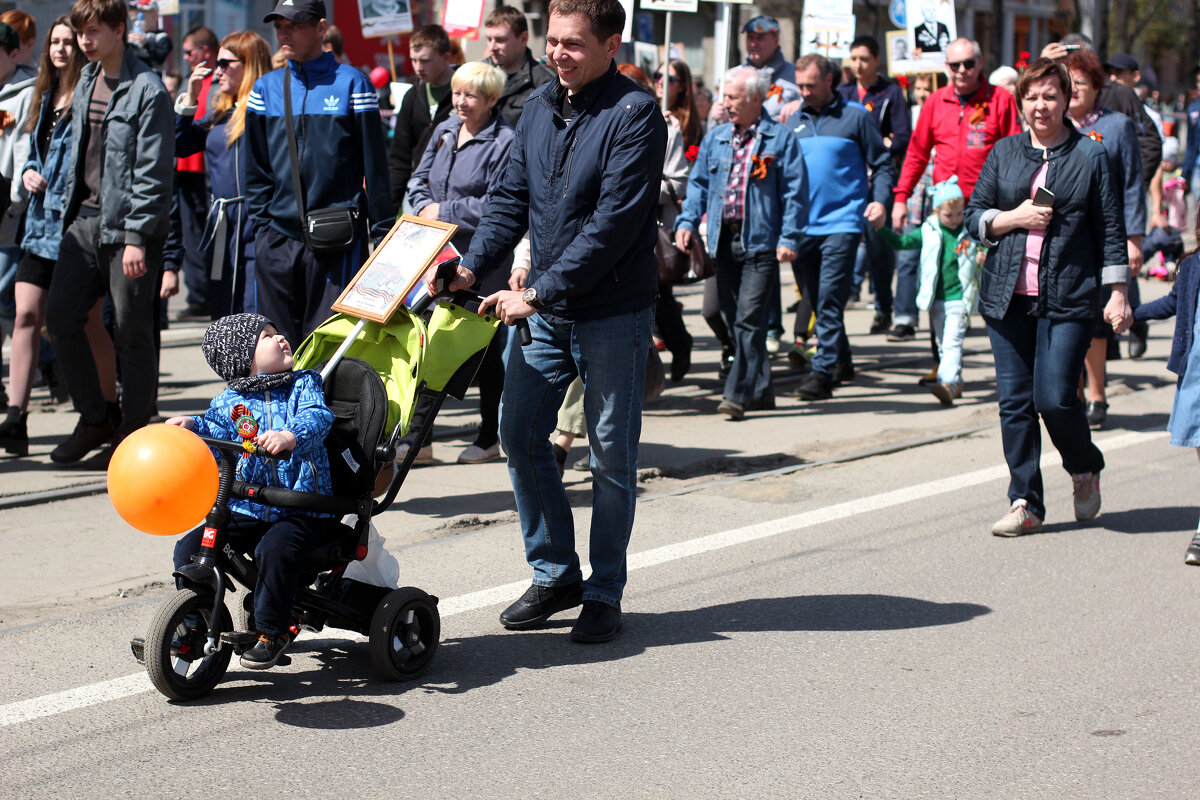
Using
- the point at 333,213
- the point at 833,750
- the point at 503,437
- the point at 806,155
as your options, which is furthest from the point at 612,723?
the point at 806,155

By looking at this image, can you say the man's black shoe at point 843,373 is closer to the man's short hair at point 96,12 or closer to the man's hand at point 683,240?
the man's hand at point 683,240

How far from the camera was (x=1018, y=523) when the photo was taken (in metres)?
6.52

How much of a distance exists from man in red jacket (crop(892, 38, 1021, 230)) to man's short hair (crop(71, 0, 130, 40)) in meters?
4.99

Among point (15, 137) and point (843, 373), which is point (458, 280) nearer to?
point (15, 137)

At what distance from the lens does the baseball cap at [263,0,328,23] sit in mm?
6594

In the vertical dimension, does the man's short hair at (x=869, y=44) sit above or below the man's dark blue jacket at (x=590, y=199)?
above

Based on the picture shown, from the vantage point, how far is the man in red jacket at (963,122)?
9.81m

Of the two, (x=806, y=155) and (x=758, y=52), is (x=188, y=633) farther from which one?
(x=758, y=52)

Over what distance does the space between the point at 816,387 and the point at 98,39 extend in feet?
16.7

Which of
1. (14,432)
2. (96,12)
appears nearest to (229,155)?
(96,12)

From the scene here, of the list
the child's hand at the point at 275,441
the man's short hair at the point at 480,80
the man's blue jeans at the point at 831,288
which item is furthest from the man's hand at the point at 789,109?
the child's hand at the point at 275,441

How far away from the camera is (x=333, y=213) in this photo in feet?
22.3

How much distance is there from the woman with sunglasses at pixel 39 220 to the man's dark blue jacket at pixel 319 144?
4.31 ft

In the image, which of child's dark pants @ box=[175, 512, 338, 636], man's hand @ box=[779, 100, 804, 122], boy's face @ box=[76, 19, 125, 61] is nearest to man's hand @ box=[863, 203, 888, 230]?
man's hand @ box=[779, 100, 804, 122]
